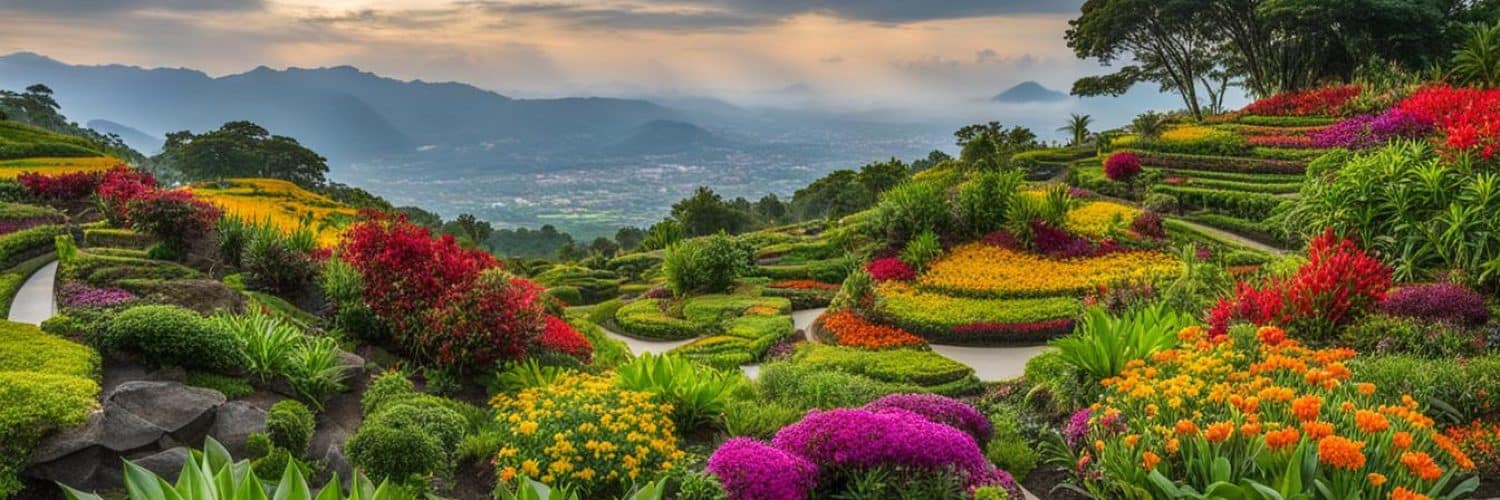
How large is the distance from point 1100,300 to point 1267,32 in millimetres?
32059

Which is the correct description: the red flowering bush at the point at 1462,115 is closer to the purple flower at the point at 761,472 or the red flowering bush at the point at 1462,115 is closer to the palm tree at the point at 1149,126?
the palm tree at the point at 1149,126

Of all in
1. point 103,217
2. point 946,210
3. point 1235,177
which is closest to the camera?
point 103,217

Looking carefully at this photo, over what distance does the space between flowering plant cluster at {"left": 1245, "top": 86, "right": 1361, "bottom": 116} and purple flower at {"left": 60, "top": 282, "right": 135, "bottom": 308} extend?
33.0m

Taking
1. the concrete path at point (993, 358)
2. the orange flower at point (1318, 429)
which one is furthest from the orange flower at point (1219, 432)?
the concrete path at point (993, 358)

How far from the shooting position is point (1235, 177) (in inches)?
981

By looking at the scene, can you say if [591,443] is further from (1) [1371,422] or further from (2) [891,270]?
(2) [891,270]

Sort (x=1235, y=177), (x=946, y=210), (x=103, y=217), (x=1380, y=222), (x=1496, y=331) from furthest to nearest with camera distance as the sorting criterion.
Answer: (x=1235, y=177), (x=946, y=210), (x=103, y=217), (x=1380, y=222), (x=1496, y=331)

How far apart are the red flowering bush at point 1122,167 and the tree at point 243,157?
173ft

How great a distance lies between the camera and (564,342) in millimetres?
11086

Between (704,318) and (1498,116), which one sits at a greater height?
(1498,116)

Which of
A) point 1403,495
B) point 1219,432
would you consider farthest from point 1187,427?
point 1403,495

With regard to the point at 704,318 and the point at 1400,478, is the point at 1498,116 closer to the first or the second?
the point at 1400,478

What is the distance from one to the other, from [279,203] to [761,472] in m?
23.1

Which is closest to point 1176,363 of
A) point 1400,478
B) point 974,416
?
point 974,416
